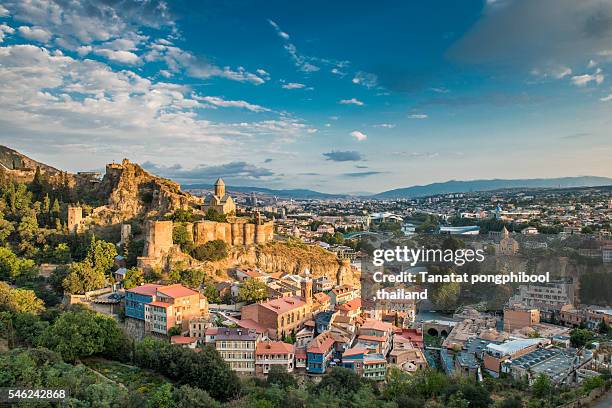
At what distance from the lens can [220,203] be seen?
960 inches

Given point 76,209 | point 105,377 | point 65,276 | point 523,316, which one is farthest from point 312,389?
point 76,209

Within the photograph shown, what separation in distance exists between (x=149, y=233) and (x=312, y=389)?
9.06 m

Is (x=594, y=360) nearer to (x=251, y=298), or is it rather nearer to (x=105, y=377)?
(x=251, y=298)

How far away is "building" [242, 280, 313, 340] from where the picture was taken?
556 inches

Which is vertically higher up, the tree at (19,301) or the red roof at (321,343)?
the tree at (19,301)

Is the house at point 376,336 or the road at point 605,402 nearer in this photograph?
the road at point 605,402

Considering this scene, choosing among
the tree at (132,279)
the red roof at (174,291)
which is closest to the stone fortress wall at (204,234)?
the tree at (132,279)

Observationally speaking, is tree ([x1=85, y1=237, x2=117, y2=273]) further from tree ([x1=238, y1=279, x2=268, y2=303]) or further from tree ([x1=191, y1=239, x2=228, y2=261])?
tree ([x1=238, y1=279, x2=268, y2=303])

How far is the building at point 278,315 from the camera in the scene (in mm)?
14133

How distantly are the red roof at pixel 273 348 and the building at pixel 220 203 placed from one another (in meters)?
11.1

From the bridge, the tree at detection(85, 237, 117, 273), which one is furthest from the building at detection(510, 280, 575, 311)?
the tree at detection(85, 237, 117, 273)

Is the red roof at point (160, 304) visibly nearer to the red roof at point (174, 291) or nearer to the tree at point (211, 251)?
the red roof at point (174, 291)

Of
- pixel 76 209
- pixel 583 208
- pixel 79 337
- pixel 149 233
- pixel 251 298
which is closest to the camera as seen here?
pixel 79 337

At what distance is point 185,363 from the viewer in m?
10.7
